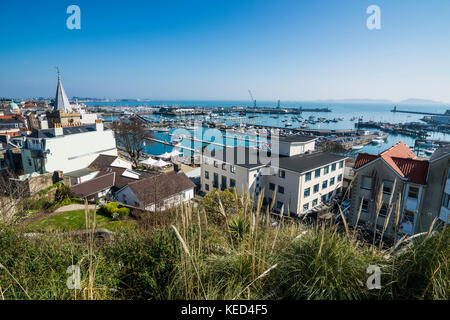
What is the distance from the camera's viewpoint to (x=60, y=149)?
2444 centimetres

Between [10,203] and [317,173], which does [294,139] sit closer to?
[317,173]

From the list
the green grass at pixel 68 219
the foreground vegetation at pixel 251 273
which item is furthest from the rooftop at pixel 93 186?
the foreground vegetation at pixel 251 273

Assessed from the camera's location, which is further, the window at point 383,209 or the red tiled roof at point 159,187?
the red tiled roof at point 159,187

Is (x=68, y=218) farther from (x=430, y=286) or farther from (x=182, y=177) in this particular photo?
(x=430, y=286)

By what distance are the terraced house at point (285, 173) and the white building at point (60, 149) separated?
14.1 metres

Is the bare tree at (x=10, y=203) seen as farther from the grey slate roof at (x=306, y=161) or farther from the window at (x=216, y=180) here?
the grey slate roof at (x=306, y=161)

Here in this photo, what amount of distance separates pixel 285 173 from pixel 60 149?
22825 millimetres

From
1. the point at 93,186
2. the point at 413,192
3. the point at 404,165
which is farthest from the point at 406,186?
the point at 93,186

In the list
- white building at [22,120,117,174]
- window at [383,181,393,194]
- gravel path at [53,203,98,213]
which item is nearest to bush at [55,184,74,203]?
gravel path at [53,203,98,213]

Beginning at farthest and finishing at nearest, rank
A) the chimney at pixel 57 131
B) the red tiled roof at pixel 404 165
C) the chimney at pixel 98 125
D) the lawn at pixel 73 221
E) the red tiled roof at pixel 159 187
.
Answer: the chimney at pixel 98 125
the chimney at pixel 57 131
the red tiled roof at pixel 159 187
the lawn at pixel 73 221
the red tiled roof at pixel 404 165

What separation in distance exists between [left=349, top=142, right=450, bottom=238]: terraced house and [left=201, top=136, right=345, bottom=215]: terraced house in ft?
16.7

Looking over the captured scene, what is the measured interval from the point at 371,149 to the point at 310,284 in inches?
2779

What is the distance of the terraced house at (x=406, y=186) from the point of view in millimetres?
12523
